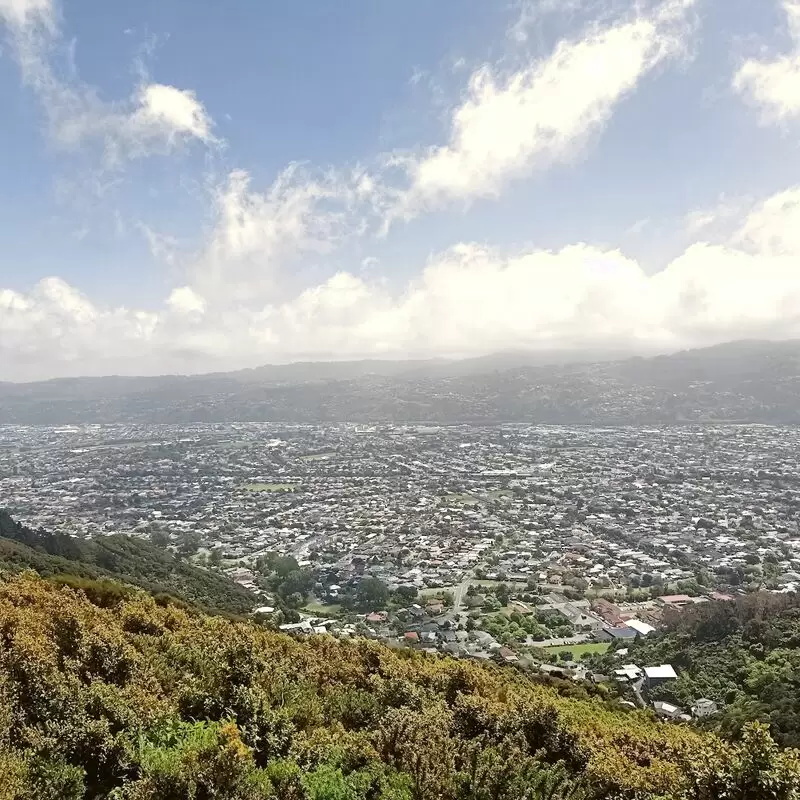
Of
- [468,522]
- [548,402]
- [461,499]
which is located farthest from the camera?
[548,402]

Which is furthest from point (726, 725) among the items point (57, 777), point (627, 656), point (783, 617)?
point (57, 777)

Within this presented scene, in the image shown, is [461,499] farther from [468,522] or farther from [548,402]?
[548,402]

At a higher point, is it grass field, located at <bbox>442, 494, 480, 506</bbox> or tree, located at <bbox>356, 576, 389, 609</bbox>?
tree, located at <bbox>356, 576, 389, 609</bbox>

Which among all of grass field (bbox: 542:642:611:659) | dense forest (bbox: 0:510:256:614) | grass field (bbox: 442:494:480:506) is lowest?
grass field (bbox: 442:494:480:506)

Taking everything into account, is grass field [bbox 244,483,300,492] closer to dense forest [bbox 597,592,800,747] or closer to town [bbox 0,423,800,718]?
town [bbox 0,423,800,718]

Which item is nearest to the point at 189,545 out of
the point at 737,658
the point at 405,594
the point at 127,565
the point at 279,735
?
the point at 127,565

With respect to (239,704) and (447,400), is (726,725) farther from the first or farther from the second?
(447,400)

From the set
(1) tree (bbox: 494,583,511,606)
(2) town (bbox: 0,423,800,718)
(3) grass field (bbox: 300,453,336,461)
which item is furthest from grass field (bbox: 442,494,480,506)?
(3) grass field (bbox: 300,453,336,461)
